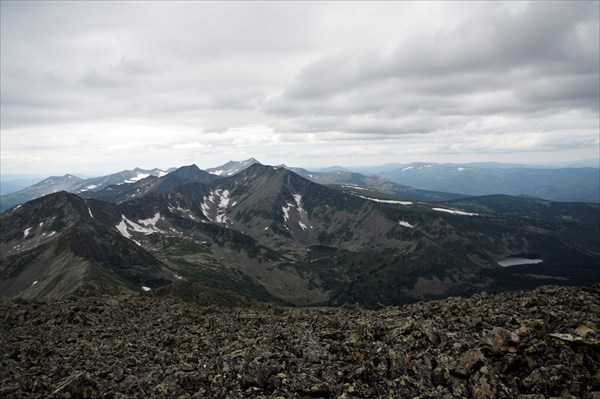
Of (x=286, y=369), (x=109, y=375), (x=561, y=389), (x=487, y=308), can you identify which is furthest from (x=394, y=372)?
(x=109, y=375)

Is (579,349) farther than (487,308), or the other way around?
(487,308)

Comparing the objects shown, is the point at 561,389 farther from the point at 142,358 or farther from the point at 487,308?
the point at 142,358

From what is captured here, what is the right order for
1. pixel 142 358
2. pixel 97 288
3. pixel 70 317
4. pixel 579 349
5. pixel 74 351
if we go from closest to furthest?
pixel 579 349
pixel 142 358
pixel 74 351
pixel 70 317
pixel 97 288

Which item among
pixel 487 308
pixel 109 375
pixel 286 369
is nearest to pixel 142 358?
pixel 109 375

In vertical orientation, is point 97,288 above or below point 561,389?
below

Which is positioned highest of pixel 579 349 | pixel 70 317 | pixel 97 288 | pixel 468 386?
pixel 579 349

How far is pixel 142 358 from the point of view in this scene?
31094 millimetres

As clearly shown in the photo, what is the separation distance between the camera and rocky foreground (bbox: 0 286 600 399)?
2155 cm

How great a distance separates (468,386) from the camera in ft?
69.6

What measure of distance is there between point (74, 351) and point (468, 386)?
33062mm

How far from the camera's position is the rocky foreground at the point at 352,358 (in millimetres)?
21547

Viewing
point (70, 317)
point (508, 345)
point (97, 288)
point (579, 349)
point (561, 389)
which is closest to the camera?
point (561, 389)

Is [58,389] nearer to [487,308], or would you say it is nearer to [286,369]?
[286,369]

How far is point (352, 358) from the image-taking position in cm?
2636
